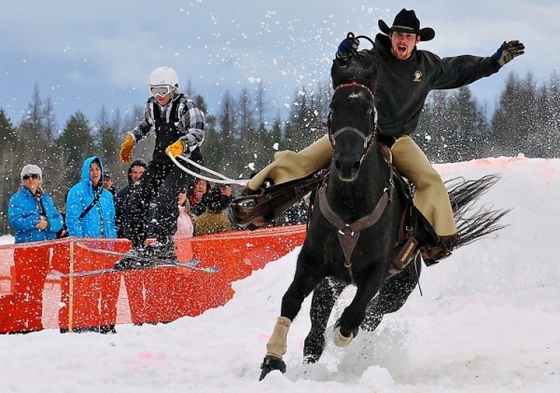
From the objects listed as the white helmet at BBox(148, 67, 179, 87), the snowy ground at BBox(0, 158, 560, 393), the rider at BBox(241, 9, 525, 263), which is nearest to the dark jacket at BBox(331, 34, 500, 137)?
the rider at BBox(241, 9, 525, 263)

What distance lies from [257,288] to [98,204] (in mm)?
2214

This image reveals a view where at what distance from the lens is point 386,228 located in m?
5.67

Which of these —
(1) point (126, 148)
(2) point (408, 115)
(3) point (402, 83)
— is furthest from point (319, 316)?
(1) point (126, 148)

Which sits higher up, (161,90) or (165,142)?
(161,90)

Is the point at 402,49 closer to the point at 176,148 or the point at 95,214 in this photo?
the point at 176,148

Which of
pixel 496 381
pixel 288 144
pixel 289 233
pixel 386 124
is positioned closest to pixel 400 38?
pixel 386 124

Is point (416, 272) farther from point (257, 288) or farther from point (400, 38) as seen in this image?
point (257, 288)

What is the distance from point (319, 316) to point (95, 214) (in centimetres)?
438

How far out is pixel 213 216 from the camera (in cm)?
1161

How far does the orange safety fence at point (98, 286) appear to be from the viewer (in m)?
9.12

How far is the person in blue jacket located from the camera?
9.44m

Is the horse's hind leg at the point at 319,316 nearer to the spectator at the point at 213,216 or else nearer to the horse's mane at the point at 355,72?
the horse's mane at the point at 355,72

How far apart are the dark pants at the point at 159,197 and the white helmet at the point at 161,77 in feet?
2.85

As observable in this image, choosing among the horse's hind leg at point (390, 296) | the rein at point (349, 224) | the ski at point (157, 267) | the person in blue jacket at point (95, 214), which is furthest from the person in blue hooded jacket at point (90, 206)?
the rein at point (349, 224)
